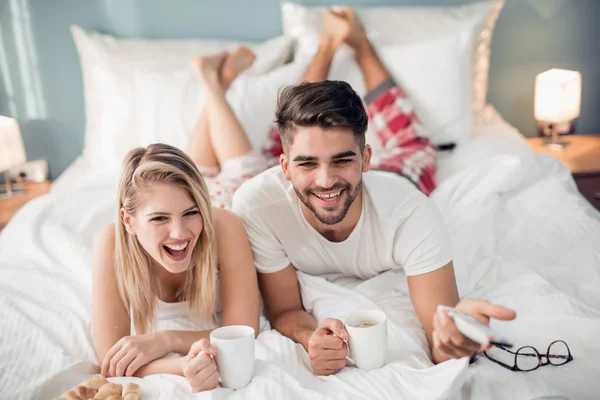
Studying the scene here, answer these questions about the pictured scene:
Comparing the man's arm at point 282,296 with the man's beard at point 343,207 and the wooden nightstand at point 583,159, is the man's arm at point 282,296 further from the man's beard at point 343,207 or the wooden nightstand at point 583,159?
the wooden nightstand at point 583,159

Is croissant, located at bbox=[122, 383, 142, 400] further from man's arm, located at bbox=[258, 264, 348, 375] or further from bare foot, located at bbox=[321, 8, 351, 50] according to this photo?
bare foot, located at bbox=[321, 8, 351, 50]

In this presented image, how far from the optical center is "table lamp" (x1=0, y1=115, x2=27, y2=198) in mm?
2684

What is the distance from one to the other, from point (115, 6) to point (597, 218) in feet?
7.00

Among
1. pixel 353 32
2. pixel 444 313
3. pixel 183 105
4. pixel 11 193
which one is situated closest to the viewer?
pixel 444 313

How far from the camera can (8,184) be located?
2.79 meters

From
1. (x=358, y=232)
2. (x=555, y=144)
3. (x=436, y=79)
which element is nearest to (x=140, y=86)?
(x=436, y=79)

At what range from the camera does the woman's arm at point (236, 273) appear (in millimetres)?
1470

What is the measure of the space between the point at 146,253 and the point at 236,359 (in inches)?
17.4

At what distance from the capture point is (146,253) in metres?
1.52

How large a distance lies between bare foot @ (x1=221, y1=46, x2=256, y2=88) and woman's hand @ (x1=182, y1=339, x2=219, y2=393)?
1.33m

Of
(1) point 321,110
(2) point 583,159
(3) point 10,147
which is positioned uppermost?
(1) point 321,110

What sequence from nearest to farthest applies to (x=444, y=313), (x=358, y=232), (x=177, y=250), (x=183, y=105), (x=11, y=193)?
1. (x=444, y=313)
2. (x=177, y=250)
3. (x=358, y=232)
4. (x=183, y=105)
5. (x=11, y=193)

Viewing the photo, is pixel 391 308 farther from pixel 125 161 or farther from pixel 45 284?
pixel 45 284

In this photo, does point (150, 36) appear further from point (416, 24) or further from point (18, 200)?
point (416, 24)
